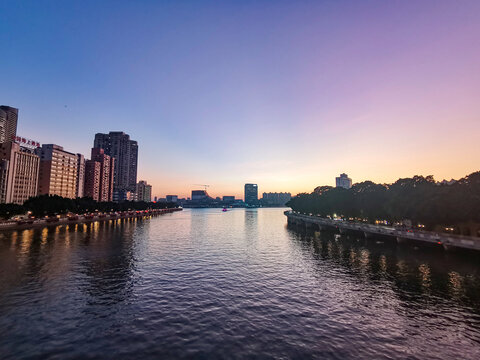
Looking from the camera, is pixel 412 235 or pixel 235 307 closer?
pixel 235 307

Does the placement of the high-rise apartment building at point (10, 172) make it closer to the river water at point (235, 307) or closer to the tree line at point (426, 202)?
the river water at point (235, 307)

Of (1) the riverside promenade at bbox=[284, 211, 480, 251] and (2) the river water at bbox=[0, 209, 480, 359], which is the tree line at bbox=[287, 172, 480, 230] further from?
(2) the river water at bbox=[0, 209, 480, 359]

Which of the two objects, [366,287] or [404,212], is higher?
[404,212]

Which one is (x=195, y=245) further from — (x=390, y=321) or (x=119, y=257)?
(x=390, y=321)

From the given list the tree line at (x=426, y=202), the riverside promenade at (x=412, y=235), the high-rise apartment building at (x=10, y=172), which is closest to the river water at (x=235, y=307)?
the riverside promenade at (x=412, y=235)

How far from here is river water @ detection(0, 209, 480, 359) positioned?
2262 cm

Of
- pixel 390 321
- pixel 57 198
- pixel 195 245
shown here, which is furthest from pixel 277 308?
pixel 57 198

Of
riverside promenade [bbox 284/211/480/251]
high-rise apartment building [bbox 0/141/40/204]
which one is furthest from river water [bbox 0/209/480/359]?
high-rise apartment building [bbox 0/141/40/204]

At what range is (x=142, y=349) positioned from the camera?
2197cm

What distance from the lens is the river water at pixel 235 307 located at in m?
22.6

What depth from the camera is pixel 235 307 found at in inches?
1254

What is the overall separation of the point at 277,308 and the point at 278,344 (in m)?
8.57

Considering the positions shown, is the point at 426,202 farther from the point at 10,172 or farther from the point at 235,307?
the point at 10,172

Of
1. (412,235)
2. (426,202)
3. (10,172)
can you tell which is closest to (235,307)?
(412,235)
